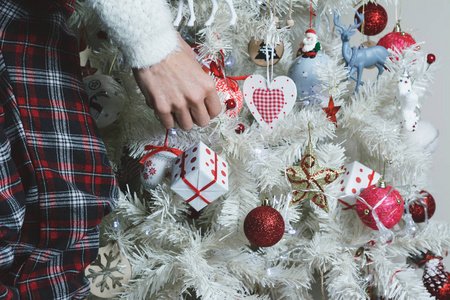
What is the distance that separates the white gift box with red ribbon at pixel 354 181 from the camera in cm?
90

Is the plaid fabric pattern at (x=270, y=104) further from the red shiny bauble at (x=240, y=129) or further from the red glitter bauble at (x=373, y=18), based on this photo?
the red glitter bauble at (x=373, y=18)

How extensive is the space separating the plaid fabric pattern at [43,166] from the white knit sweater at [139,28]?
0.25 feet

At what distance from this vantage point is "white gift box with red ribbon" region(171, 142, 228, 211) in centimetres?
73

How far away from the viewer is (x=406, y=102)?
33.9 inches

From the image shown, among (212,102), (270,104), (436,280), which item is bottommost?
(436,280)

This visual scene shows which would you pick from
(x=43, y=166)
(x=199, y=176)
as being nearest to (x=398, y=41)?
(x=199, y=176)

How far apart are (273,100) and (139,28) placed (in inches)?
15.6

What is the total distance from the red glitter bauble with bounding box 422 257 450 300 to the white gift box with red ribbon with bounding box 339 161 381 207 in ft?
0.84

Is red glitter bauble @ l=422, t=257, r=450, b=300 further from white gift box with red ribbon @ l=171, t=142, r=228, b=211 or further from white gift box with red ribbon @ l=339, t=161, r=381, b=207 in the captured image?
white gift box with red ribbon @ l=171, t=142, r=228, b=211

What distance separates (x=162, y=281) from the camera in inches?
32.0

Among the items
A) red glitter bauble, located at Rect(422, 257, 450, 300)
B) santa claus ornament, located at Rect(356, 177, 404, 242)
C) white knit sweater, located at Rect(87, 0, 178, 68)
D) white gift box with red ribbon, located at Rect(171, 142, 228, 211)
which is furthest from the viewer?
red glitter bauble, located at Rect(422, 257, 450, 300)

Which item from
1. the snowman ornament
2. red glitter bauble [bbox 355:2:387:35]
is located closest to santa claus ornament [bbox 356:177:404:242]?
the snowman ornament

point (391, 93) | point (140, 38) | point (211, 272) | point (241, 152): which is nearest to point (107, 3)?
point (140, 38)

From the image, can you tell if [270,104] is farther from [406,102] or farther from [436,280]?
[436,280]
